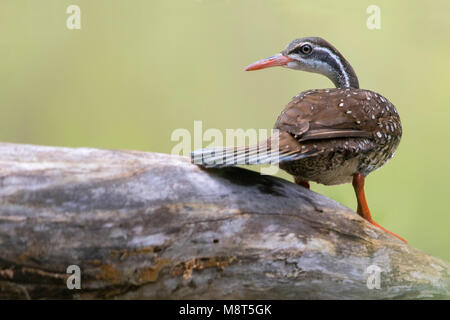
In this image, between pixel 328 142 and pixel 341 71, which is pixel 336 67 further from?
pixel 328 142

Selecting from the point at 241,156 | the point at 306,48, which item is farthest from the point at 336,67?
the point at 241,156

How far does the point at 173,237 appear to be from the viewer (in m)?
1.63

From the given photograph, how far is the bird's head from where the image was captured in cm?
282

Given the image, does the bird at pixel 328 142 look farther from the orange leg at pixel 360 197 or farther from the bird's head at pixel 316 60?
the bird's head at pixel 316 60

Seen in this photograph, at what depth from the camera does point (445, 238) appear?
363 cm

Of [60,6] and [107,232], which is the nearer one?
[107,232]

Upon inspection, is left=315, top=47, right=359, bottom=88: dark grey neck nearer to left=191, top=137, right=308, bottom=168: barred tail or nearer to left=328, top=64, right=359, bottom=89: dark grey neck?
left=328, top=64, right=359, bottom=89: dark grey neck

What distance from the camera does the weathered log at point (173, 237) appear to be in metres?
1.55

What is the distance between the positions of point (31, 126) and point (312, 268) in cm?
263

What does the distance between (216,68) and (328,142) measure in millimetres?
2149

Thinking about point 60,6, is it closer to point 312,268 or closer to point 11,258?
point 11,258

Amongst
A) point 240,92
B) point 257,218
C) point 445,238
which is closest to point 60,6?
point 240,92

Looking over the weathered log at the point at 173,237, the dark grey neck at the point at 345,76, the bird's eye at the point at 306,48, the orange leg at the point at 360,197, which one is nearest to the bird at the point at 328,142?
the orange leg at the point at 360,197

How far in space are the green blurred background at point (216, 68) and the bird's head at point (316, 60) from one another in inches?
38.7
